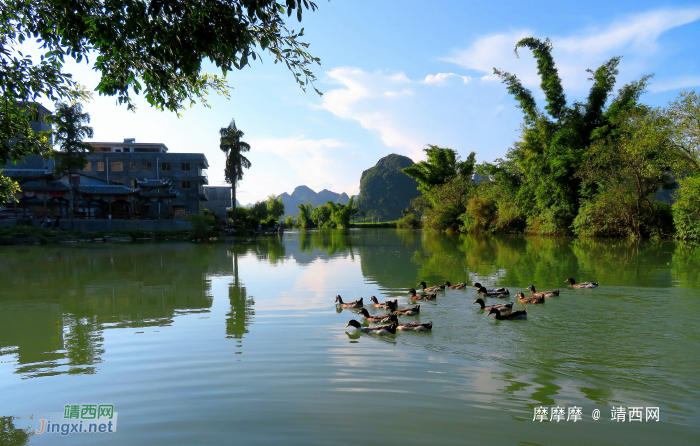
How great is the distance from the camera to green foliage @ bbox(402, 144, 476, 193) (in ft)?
193

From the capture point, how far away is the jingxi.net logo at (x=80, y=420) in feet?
12.1

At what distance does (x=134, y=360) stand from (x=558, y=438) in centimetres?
511

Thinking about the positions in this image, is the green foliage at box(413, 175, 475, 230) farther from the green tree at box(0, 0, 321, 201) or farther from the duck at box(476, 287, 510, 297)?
the green tree at box(0, 0, 321, 201)

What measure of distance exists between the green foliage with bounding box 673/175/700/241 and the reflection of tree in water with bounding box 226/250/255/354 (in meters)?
24.9

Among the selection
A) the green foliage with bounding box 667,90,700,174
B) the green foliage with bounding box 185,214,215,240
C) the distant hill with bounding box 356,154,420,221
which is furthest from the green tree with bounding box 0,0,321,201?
the distant hill with bounding box 356,154,420,221

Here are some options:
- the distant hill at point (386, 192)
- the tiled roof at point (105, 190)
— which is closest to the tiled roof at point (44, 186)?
the tiled roof at point (105, 190)

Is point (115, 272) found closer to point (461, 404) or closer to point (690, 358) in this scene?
point (461, 404)

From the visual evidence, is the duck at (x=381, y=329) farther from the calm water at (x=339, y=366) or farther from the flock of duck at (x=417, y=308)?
the calm water at (x=339, y=366)

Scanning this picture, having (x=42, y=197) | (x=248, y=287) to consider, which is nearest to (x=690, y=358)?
(x=248, y=287)

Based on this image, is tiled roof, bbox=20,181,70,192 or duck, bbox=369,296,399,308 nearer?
duck, bbox=369,296,399,308

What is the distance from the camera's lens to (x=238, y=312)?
8609mm

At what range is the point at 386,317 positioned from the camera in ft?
26.2

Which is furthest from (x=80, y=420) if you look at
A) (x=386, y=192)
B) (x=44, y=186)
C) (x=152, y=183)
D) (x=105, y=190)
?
(x=386, y=192)

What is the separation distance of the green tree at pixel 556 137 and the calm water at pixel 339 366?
2364 centimetres
